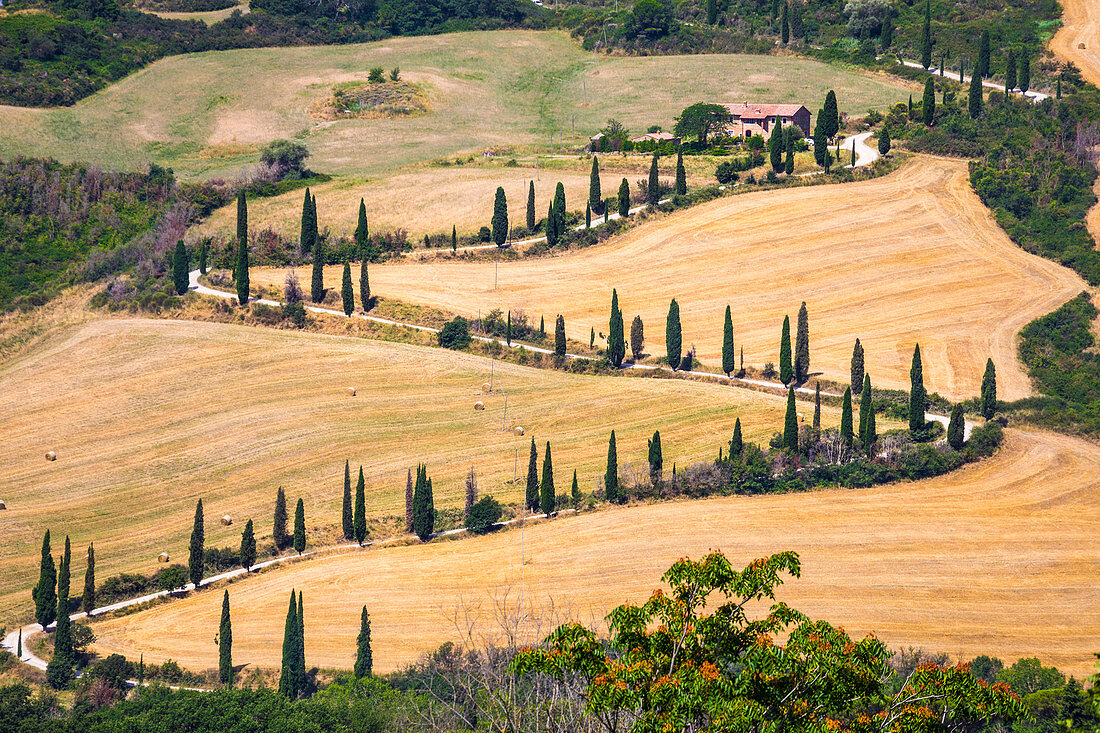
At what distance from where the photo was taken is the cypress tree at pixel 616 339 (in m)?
96.1

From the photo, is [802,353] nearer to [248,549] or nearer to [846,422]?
[846,422]

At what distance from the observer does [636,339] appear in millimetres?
98125

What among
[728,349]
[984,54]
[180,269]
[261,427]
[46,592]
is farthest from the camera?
[984,54]

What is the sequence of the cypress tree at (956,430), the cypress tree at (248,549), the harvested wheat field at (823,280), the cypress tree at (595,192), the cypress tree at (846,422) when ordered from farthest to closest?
the cypress tree at (595,192), the harvested wheat field at (823,280), the cypress tree at (956,430), the cypress tree at (846,422), the cypress tree at (248,549)

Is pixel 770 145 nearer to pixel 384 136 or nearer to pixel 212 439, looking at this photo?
pixel 384 136

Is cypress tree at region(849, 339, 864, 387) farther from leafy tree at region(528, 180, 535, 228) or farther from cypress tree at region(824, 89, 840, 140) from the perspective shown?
cypress tree at region(824, 89, 840, 140)

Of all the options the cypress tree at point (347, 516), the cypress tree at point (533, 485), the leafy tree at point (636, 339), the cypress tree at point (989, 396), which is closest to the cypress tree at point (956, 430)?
the cypress tree at point (989, 396)

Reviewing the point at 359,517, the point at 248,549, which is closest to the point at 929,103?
the point at 359,517

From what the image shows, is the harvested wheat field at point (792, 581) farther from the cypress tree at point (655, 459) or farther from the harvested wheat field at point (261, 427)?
the harvested wheat field at point (261, 427)

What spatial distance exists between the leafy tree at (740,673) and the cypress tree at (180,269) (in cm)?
8461

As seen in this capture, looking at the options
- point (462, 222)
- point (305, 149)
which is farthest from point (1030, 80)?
point (305, 149)

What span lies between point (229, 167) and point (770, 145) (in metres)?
56.7

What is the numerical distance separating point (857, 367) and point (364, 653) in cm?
4383

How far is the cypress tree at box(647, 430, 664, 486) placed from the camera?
81.4 m
